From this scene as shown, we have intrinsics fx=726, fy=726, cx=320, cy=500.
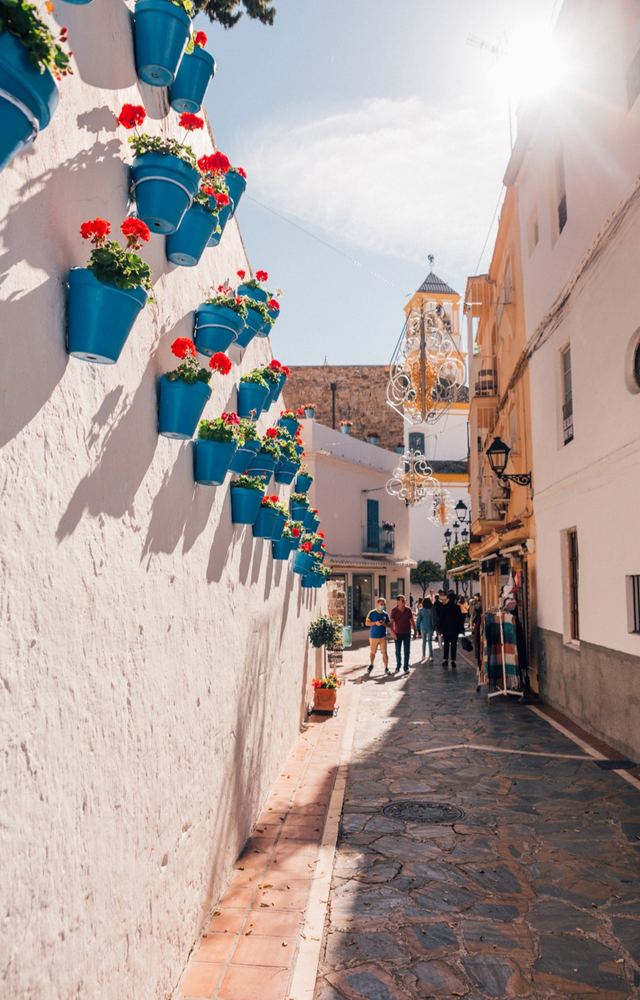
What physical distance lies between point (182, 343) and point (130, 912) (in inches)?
99.3

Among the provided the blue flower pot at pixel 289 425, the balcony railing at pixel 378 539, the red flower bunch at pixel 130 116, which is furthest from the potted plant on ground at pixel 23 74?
the balcony railing at pixel 378 539

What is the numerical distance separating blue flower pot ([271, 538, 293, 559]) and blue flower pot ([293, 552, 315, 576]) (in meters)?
1.63

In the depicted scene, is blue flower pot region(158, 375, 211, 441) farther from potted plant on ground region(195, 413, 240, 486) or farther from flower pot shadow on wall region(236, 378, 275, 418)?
flower pot shadow on wall region(236, 378, 275, 418)

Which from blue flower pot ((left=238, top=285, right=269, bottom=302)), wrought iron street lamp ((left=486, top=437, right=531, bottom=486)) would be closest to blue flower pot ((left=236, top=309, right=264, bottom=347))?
blue flower pot ((left=238, top=285, right=269, bottom=302))

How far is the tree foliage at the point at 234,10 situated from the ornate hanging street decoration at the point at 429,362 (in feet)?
15.0

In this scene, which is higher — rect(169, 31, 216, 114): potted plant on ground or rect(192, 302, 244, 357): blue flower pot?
rect(169, 31, 216, 114): potted plant on ground

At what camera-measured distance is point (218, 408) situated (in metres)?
5.25

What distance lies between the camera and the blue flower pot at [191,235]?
11.7 feet

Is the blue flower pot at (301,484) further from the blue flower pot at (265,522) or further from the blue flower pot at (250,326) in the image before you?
the blue flower pot at (250,326)

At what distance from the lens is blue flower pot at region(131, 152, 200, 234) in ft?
10.2

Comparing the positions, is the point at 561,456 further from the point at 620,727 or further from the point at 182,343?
the point at 182,343

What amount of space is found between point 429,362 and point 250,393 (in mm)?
6694

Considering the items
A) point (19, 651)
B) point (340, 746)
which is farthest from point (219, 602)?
point (340, 746)

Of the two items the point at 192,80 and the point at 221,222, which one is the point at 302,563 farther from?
the point at 192,80
